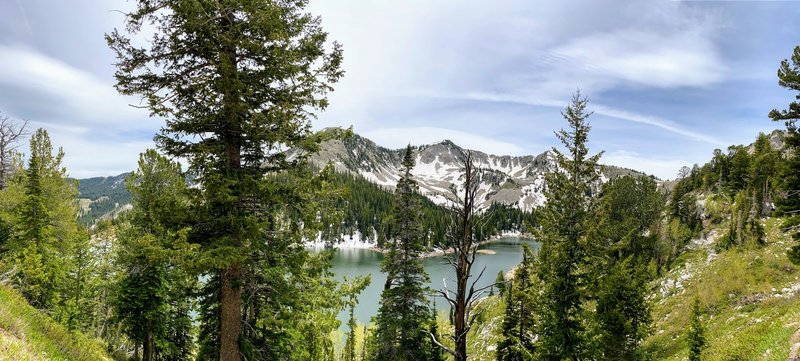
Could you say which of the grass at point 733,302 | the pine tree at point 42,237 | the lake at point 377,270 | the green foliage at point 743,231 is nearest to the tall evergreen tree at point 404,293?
the grass at point 733,302

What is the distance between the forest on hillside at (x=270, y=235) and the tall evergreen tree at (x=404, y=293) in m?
0.10

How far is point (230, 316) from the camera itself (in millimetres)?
8922

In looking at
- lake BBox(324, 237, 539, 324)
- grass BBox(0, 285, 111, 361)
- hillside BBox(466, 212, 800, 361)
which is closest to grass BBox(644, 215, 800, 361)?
hillside BBox(466, 212, 800, 361)

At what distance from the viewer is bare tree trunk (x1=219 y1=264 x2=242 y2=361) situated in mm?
8797

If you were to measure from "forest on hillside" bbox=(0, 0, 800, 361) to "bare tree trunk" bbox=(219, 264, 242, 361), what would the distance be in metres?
0.05

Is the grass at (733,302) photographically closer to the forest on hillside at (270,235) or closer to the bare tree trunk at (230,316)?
the forest on hillside at (270,235)

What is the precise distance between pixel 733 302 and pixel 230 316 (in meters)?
26.8

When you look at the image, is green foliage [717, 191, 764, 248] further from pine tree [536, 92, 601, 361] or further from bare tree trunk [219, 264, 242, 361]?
bare tree trunk [219, 264, 242, 361]

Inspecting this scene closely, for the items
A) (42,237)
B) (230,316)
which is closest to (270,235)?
(230,316)

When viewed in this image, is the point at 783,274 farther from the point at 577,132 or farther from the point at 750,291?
the point at 577,132

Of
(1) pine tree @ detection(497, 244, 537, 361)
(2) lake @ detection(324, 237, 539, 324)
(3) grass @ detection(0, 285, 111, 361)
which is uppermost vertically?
(3) grass @ detection(0, 285, 111, 361)

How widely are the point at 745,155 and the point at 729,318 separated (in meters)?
45.4

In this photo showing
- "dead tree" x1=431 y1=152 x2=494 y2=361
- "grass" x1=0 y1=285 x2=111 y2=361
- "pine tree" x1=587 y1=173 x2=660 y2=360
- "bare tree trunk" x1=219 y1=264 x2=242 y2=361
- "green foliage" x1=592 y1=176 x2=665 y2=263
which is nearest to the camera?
"dead tree" x1=431 y1=152 x2=494 y2=361

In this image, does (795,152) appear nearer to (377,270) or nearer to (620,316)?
(620,316)
